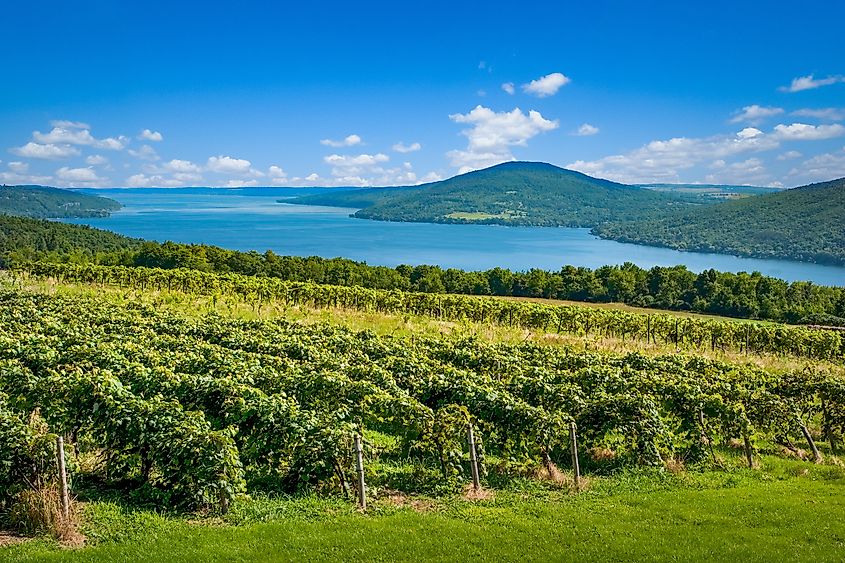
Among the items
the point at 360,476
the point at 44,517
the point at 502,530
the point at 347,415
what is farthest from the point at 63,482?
the point at 502,530

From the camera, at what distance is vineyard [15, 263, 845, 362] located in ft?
134

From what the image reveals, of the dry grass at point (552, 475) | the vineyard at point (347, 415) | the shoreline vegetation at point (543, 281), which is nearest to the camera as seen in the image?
the vineyard at point (347, 415)

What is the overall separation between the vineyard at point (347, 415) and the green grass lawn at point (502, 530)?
0.89m

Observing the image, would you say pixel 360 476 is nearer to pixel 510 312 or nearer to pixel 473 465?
pixel 473 465

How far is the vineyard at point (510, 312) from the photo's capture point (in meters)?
41.0

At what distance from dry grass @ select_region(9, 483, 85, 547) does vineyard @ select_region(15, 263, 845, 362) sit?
38.8 meters

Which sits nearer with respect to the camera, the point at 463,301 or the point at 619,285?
the point at 463,301

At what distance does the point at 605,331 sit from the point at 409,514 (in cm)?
4015

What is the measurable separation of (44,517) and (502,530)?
25.4ft

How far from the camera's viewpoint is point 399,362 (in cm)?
1952

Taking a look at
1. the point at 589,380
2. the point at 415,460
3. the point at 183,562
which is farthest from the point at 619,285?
the point at 183,562

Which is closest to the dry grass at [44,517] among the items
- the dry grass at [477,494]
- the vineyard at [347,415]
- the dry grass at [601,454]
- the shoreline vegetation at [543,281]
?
the vineyard at [347,415]

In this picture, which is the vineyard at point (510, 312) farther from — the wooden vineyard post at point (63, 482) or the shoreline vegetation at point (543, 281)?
the wooden vineyard post at point (63, 482)

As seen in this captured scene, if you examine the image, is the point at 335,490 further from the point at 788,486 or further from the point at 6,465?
the point at 788,486
